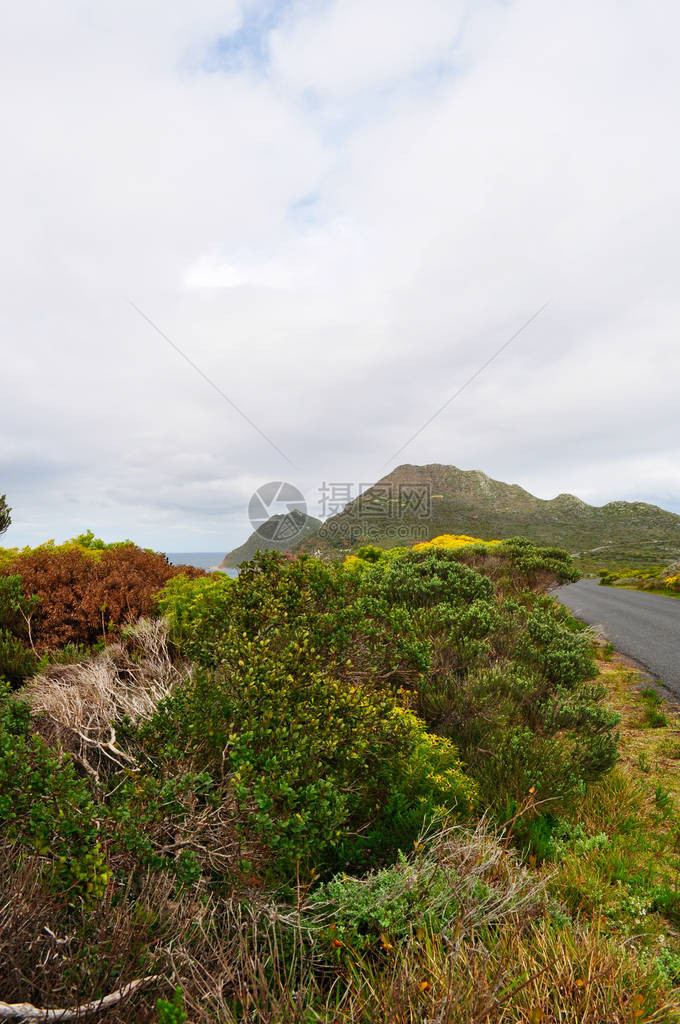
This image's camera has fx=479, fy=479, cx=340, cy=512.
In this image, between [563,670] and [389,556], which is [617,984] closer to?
[563,670]

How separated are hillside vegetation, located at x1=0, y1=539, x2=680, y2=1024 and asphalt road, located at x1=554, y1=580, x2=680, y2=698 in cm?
588

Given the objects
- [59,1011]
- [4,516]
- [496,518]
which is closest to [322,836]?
[59,1011]

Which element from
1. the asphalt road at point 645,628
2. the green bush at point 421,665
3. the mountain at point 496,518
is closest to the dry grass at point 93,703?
the green bush at point 421,665

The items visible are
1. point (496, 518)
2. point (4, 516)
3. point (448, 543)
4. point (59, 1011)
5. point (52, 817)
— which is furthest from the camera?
point (496, 518)

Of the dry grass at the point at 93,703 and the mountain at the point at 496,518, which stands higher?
the mountain at the point at 496,518

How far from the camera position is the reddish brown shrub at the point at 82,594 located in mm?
7387

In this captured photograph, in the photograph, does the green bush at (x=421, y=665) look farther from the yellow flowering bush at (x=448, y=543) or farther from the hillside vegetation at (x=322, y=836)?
the yellow flowering bush at (x=448, y=543)

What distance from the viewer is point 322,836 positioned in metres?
2.98

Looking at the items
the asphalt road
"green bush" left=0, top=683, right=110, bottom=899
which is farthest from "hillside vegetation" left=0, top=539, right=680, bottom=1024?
the asphalt road

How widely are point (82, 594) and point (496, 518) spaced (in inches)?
2842

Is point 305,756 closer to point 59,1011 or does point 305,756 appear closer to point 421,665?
point 59,1011

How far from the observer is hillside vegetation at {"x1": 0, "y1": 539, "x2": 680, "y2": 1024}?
82.6 inches

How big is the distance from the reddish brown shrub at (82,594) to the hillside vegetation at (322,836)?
1.75 meters

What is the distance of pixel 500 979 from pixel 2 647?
6.63 m
